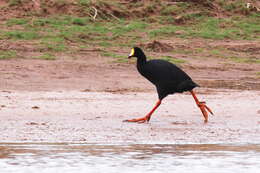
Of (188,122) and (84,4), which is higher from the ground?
(84,4)

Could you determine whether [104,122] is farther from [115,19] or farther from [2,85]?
[115,19]

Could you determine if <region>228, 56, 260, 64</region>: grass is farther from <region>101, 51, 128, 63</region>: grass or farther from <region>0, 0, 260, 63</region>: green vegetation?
<region>101, 51, 128, 63</region>: grass

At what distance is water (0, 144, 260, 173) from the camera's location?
7.71 meters

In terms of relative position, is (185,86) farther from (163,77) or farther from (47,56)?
(47,56)

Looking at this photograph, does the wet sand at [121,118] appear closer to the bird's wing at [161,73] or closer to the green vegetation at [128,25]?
the bird's wing at [161,73]

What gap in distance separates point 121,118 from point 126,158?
2357 millimetres

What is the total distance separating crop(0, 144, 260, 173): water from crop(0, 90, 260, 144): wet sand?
1.23 ft

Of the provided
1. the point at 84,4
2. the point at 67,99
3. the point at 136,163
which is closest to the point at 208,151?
the point at 136,163

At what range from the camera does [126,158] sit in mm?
8117

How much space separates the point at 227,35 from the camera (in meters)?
18.5

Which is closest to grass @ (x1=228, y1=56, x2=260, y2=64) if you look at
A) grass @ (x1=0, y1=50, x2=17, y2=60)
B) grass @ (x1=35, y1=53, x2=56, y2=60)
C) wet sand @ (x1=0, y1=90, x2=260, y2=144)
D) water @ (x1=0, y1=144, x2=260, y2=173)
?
wet sand @ (x1=0, y1=90, x2=260, y2=144)

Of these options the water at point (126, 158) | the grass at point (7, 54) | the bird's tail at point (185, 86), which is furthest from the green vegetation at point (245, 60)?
the water at point (126, 158)

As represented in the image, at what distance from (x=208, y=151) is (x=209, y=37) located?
980cm

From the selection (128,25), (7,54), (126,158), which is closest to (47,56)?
(7,54)
